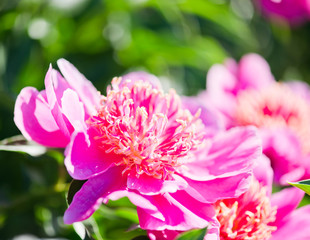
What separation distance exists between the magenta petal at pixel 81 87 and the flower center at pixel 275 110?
0.46 m

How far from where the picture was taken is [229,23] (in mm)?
1487

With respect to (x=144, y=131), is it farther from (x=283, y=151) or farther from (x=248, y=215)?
(x=283, y=151)

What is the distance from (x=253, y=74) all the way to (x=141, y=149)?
655 millimetres

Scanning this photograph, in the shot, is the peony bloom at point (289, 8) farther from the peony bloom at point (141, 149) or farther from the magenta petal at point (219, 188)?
the magenta petal at point (219, 188)

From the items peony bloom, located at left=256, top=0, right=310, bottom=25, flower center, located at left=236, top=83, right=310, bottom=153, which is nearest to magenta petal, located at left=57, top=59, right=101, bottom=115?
flower center, located at left=236, top=83, right=310, bottom=153

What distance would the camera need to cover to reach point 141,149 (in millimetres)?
777

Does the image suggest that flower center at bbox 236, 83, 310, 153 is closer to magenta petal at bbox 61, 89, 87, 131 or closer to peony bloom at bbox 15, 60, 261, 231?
peony bloom at bbox 15, 60, 261, 231

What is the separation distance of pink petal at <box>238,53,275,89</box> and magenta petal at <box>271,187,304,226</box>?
1.76ft

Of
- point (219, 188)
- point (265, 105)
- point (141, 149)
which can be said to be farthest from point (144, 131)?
point (265, 105)

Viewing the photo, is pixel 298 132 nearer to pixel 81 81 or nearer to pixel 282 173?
pixel 282 173

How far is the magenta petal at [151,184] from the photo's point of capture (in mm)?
706

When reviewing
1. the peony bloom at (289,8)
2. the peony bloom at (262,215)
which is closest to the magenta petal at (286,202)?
the peony bloom at (262,215)

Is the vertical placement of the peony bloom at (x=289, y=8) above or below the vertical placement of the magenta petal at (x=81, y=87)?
below

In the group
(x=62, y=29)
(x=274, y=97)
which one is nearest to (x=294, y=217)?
(x=274, y=97)
